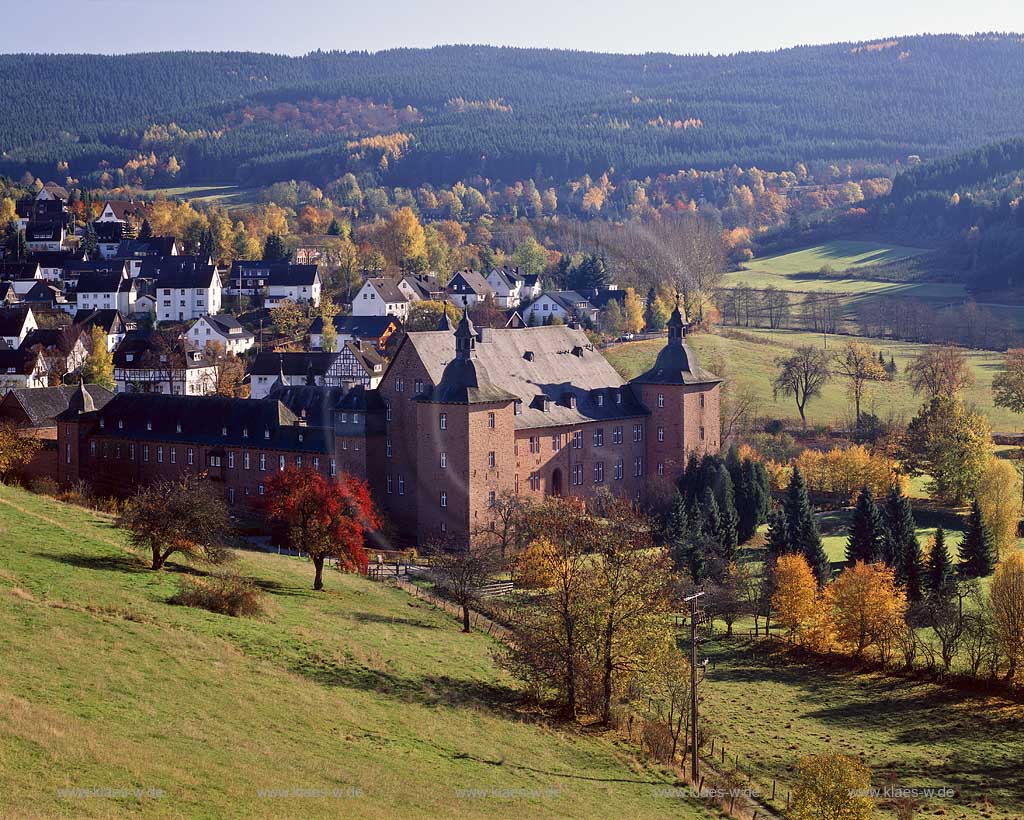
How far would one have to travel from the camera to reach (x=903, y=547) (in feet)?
200

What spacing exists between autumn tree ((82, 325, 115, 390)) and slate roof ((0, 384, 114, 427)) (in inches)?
718

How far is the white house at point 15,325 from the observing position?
110m

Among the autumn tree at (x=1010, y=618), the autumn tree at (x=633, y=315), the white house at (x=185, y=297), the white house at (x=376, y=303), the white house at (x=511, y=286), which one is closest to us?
the autumn tree at (x=1010, y=618)

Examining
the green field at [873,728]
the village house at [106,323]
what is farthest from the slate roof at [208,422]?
the village house at [106,323]

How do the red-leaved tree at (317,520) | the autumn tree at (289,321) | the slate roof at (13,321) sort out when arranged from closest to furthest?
the red-leaved tree at (317,520)
the slate roof at (13,321)
the autumn tree at (289,321)

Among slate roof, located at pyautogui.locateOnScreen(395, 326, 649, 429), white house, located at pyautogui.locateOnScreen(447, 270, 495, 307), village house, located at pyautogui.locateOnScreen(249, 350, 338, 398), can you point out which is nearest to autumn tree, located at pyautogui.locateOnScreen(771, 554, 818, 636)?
slate roof, located at pyautogui.locateOnScreen(395, 326, 649, 429)

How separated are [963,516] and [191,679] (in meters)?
49.7

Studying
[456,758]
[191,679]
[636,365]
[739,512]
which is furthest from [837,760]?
[636,365]

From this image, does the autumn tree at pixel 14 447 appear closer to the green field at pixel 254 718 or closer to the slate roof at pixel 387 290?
the green field at pixel 254 718

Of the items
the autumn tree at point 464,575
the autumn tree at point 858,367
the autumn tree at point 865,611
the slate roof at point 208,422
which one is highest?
the autumn tree at point 858,367

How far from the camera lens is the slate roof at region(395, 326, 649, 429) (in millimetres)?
68812

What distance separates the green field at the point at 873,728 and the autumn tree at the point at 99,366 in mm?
58886

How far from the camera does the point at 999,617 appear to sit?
4891 cm

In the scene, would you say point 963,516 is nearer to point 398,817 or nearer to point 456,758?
point 456,758
